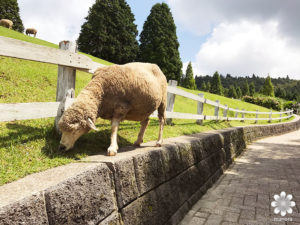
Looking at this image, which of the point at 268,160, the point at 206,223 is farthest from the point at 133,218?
the point at 268,160

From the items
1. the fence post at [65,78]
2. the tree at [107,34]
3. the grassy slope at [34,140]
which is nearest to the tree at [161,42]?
the tree at [107,34]

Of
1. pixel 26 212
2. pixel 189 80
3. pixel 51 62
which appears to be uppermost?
pixel 189 80

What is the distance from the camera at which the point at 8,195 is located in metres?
1.49

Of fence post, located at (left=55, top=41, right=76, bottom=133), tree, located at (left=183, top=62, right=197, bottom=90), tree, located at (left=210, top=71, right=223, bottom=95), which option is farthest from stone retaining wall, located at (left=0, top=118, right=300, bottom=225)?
tree, located at (left=210, top=71, right=223, bottom=95)

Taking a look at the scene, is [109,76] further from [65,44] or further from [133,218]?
[133,218]

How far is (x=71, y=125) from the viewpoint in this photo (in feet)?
7.76

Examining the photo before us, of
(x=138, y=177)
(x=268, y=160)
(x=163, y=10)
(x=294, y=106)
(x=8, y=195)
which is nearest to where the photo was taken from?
(x=8, y=195)

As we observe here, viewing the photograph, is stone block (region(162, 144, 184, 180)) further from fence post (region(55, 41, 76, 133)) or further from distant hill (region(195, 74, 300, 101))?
distant hill (region(195, 74, 300, 101))

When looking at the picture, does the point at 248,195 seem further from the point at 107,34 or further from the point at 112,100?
the point at 107,34

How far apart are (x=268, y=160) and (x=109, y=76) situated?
631cm

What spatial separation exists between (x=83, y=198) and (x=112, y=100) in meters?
1.14

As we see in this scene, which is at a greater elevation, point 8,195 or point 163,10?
point 163,10

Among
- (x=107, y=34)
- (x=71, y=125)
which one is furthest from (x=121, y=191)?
(x=107, y=34)

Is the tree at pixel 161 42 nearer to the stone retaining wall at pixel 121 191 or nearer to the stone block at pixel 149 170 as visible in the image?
the stone retaining wall at pixel 121 191
